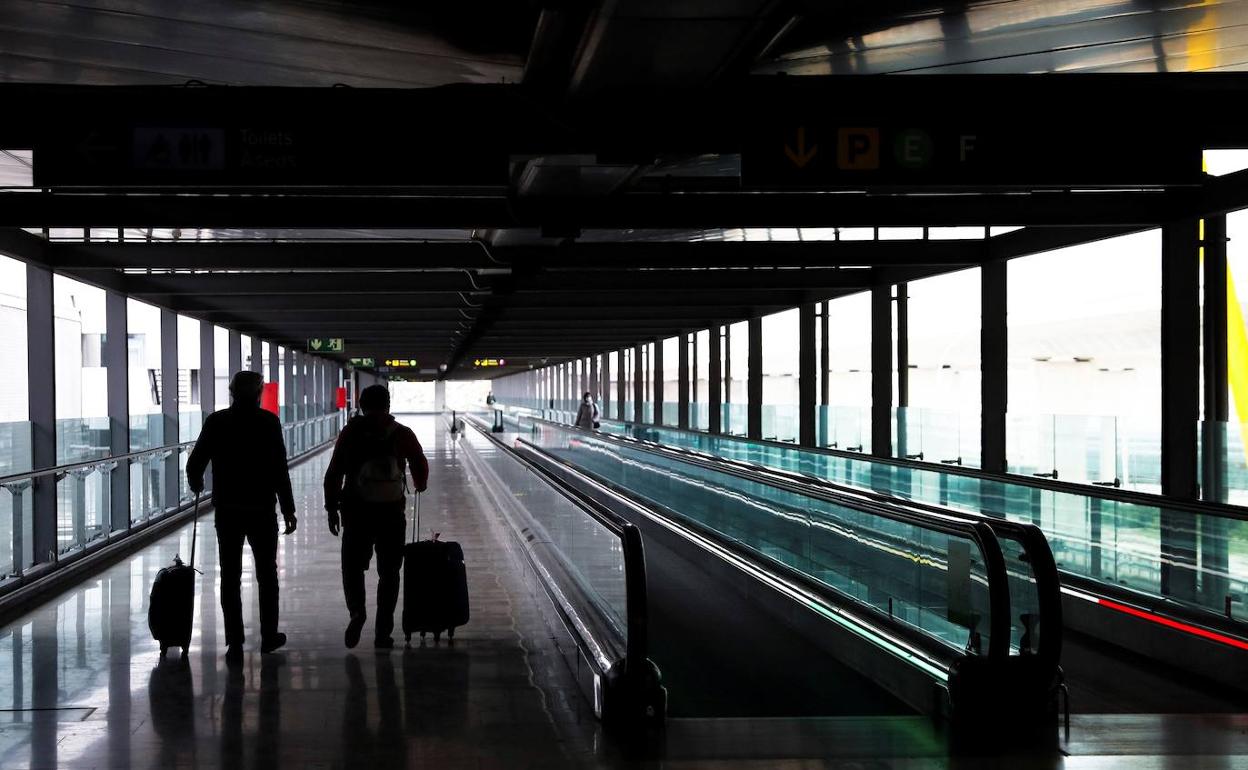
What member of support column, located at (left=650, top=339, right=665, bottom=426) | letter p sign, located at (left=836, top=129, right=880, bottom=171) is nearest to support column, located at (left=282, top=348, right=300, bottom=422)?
support column, located at (left=650, top=339, right=665, bottom=426)

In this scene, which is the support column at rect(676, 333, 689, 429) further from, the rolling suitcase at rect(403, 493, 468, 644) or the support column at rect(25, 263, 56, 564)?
the rolling suitcase at rect(403, 493, 468, 644)

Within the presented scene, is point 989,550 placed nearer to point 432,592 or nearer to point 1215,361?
point 432,592

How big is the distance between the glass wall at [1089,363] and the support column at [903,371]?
156 cm

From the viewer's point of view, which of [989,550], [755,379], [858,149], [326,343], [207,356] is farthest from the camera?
[326,343]

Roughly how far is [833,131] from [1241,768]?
141 inches

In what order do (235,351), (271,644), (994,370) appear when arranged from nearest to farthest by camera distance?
(271,644) → (994,370) → (235,351)

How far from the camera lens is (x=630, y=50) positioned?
5.09 meters

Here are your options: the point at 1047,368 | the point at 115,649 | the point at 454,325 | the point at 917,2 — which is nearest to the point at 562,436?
the point at 454,325

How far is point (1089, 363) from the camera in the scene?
27641 millimetres

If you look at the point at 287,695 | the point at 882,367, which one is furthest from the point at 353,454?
the point at 882,367

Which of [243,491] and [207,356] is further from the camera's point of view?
[207,356]

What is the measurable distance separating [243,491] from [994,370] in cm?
962

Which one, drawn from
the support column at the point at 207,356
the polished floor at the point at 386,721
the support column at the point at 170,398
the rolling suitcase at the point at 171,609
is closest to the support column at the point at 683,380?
the support column at the point at 207,356

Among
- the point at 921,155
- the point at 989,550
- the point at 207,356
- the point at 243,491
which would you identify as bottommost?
the point at 989,550
